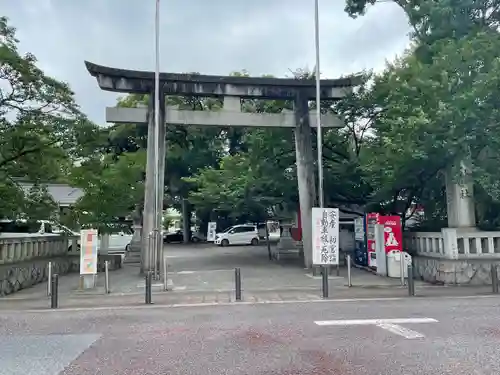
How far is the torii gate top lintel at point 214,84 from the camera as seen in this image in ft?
51.6

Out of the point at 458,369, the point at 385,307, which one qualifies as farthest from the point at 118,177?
the point at 458,369

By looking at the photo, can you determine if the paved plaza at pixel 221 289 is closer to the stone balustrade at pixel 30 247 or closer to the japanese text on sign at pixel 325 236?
the japanese text on sign at pixel 325 236

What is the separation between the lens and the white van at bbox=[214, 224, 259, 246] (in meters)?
35.1

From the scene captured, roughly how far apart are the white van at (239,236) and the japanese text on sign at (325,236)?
70.3 feet

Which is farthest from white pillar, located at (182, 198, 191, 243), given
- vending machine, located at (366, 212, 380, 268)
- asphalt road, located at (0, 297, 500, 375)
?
asphalt road, located at (0, 297, 500, 375)

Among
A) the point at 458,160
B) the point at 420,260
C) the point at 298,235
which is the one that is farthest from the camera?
the point at 298,235

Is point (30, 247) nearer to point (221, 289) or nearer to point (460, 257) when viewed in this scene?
point (221, 289)

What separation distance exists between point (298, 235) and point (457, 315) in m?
16.0

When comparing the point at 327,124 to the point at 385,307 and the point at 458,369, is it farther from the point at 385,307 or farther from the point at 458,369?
the point at 458,369

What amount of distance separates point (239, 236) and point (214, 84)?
20.3 meters

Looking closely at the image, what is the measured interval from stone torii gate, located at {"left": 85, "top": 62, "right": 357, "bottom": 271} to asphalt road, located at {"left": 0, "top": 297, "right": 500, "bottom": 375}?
6.90 m

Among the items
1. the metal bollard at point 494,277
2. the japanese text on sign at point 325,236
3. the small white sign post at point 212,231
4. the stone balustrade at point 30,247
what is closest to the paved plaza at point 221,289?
the metal bollard at point 494,277

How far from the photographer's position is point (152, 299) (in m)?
11.5

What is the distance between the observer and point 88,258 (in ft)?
43.0
